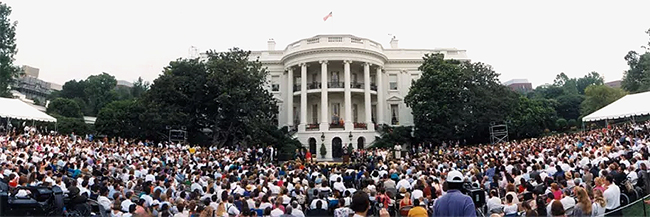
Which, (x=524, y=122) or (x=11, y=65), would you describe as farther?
(x=11, y=65)

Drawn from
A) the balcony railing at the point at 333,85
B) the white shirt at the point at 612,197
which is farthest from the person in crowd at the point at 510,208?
the balcony railing at the point at 333,85

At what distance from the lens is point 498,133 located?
33.9 meters

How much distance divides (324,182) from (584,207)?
253 inches

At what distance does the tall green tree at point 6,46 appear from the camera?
136 feet

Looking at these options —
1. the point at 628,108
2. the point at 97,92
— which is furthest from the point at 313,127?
the point at 97,92

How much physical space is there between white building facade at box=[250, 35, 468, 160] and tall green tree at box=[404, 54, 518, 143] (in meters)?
5.40

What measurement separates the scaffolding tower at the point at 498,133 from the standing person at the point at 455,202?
3054 cm

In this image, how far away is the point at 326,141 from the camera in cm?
3669

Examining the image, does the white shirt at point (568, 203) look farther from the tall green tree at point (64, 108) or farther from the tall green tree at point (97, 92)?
the tall green tree at point (97, 92)

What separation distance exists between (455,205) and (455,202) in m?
0.03

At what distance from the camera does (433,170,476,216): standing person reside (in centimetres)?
427

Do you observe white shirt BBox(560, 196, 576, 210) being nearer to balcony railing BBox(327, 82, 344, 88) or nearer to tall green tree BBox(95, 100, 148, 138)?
tall green tree BBox(95, 100, 148, 138)

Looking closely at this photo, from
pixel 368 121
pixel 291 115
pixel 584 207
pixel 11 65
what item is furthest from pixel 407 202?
pixel 11 65

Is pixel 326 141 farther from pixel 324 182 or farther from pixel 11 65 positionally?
pixel 11 65
